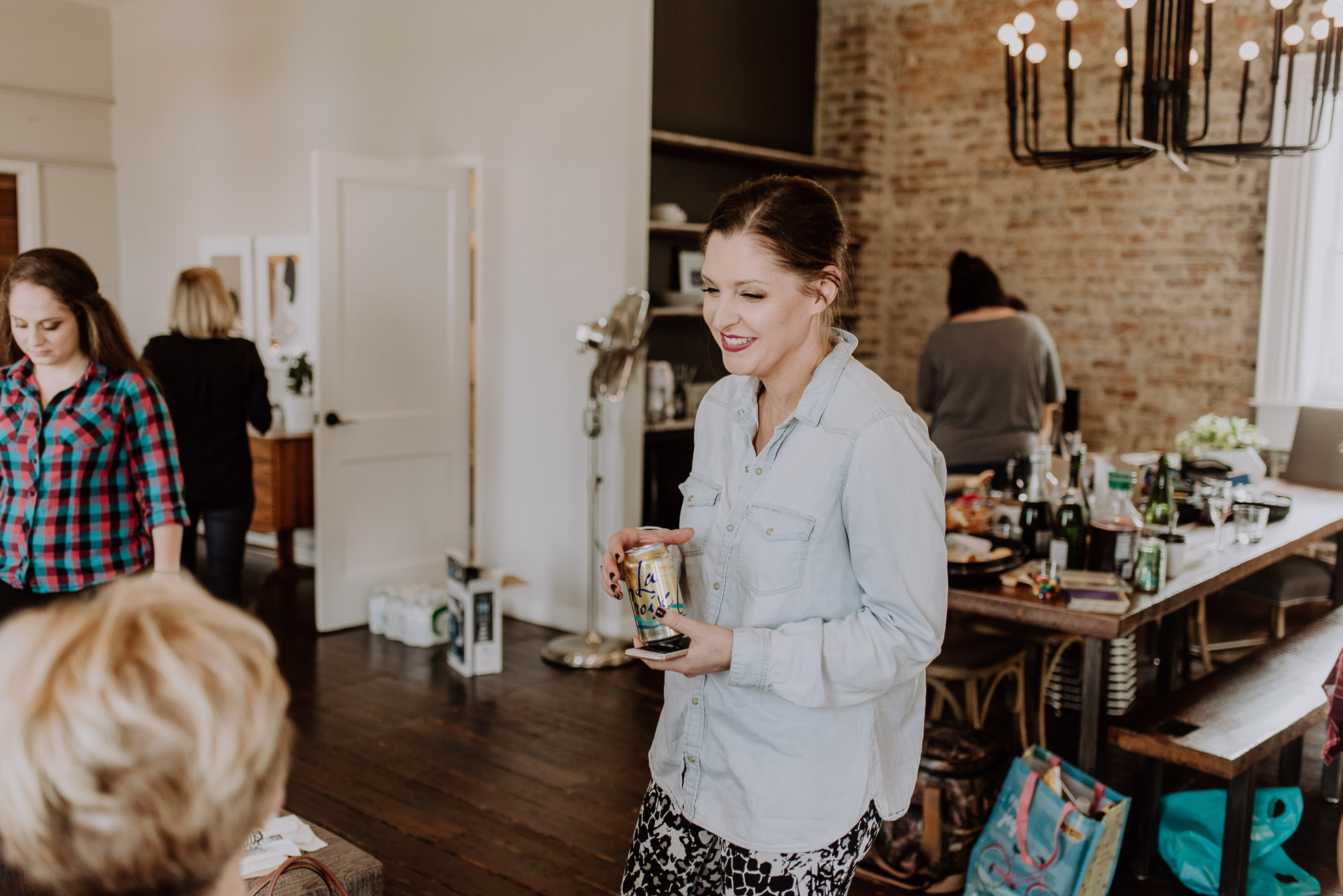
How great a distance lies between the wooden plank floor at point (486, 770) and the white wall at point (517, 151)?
81 centimetres

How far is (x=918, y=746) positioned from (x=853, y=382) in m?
0.59

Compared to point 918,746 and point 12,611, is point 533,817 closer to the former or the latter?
point 12,611

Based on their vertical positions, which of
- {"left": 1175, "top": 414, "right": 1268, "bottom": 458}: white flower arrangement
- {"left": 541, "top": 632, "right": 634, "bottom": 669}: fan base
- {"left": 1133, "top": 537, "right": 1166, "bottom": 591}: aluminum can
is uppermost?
{"left": 1175, "top": 414, "right": 1268, "bottom": 458}: white flower arrangement

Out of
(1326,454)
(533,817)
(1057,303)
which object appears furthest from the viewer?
(1057,303)

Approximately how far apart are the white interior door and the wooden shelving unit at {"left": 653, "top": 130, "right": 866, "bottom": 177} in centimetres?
110

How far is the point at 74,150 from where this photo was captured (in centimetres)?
770

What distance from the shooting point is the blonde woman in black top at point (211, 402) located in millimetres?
4266

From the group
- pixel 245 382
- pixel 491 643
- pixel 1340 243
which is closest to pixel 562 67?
pixel 245 382

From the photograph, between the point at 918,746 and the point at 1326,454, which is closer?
the point at 918,746

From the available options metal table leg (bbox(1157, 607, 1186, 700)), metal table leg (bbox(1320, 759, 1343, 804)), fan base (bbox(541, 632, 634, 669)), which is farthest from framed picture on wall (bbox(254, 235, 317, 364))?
metal table leg (bbox(1320, 759, 1343, 804))

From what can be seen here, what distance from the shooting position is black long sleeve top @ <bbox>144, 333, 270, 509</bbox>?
14.0 feet

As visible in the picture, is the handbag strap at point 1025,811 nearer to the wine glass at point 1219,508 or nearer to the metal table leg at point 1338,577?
the wine glass at point 1219,508

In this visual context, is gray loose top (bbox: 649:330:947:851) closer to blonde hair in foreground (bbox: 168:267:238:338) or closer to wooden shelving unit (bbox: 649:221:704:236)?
blonde hair in foreground (bbox: 168:267:238:338)

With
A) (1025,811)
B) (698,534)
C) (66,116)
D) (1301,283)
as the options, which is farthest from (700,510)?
(66,116)
